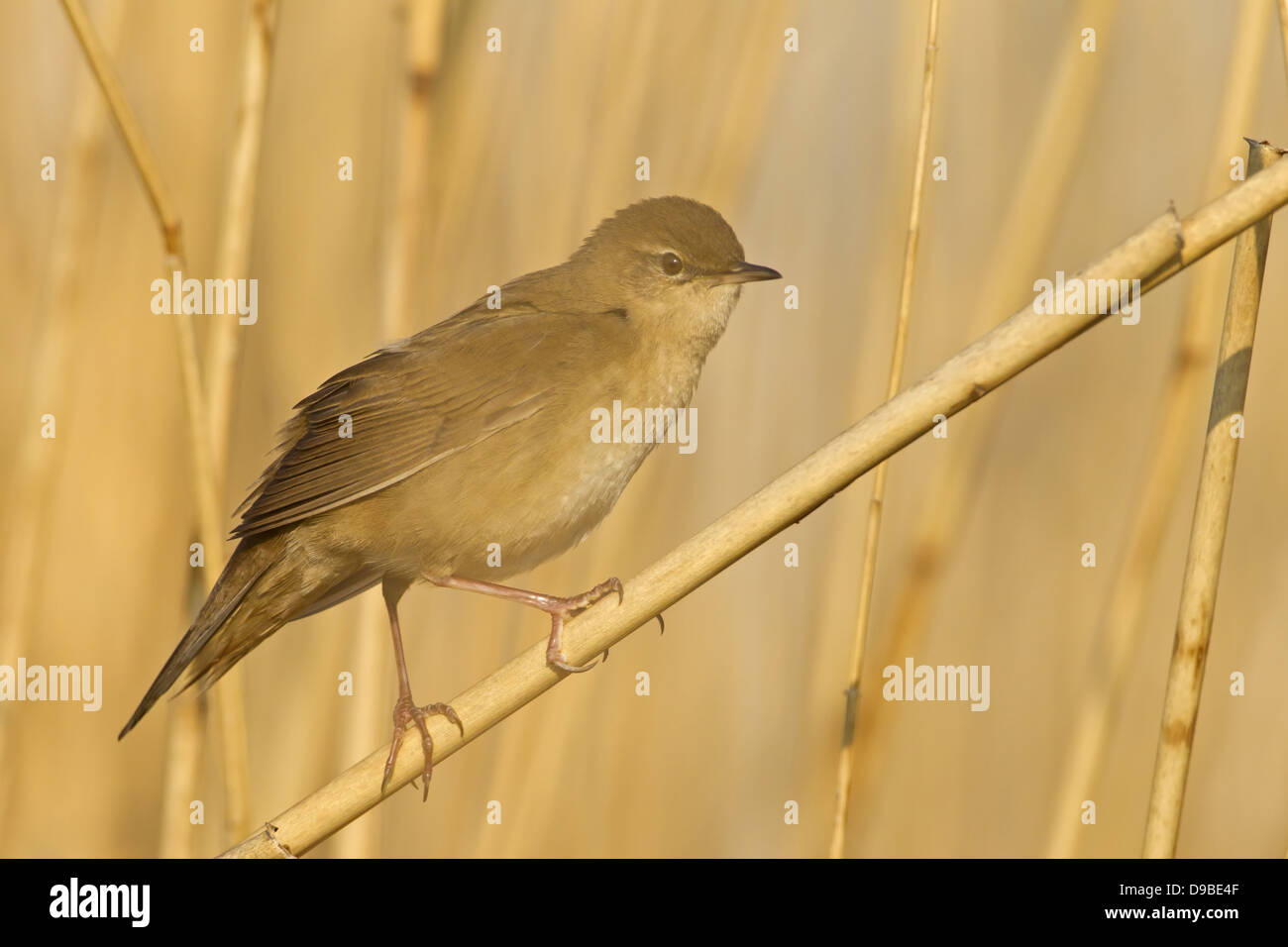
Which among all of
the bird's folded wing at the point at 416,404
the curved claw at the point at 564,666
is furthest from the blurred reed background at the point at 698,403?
the curved claw at the point at 564,666

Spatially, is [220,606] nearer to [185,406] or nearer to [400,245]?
[185,406]

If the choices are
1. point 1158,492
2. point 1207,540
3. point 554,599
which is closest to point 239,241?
point 554,599

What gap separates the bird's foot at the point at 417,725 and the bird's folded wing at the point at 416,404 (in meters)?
0.44

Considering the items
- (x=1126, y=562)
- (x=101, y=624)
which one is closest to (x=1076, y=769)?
(x=1126, y=562)

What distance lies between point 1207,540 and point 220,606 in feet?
5.75

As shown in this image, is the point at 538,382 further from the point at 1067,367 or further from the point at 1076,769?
the point at 1067,367

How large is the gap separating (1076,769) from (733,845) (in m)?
1.44

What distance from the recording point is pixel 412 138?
8.11 ft

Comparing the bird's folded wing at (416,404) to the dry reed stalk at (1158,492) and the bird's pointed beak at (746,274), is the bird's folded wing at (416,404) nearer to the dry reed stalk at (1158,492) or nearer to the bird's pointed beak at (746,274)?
the bird's pointed beak at (746,274)

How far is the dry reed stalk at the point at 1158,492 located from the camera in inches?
91.6

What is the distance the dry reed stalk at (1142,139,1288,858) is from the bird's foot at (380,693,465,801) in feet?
3.59

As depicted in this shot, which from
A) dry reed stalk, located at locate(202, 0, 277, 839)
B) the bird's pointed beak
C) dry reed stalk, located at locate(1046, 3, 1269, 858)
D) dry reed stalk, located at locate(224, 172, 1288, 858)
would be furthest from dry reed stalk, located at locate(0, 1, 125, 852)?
dry reed stalk, located at locate(1046, 3, 1269, 858)

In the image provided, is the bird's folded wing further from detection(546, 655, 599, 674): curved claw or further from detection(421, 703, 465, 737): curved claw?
detection(546, 655, 599, 674): curved claw

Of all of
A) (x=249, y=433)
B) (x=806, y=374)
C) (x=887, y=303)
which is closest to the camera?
(x=887, y=303)
